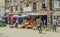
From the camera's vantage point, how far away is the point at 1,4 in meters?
51.8

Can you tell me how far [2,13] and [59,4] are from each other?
13110 mm

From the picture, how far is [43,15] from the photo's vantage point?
42906 mm

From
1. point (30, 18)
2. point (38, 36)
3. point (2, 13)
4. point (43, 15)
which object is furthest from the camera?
point (2, 13)

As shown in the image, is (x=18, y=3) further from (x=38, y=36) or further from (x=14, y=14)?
(x=38, y=36)

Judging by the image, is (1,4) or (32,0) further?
(1,4)

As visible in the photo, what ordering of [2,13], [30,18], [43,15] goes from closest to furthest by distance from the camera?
[30,18] → [43,15] → [2,13]

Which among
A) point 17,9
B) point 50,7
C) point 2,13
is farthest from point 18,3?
point 50,7

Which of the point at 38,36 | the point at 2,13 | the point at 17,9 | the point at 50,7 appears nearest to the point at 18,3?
the point at 17,9

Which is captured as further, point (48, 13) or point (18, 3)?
point (18, 3)

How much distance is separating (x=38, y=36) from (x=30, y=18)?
52.1ft

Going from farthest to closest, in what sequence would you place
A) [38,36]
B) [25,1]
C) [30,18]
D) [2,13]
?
1. [2,13]
2. [25,1]
3. [30,18]
4. [38,36]

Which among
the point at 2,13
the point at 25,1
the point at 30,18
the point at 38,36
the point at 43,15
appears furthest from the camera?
the point at 2,13

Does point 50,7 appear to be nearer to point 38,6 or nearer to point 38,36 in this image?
point 38,6

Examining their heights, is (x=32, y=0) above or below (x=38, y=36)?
above
